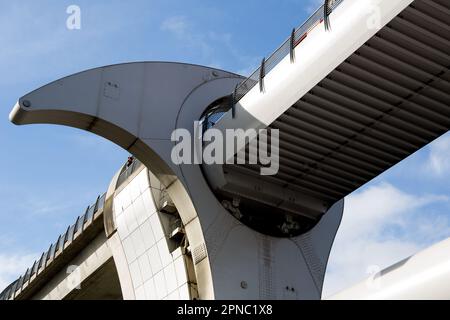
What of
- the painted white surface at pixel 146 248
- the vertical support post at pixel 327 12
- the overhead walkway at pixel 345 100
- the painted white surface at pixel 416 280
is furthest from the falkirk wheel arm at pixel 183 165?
the painted white surface at pixel 416 280

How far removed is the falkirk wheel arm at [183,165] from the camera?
61.2 ft

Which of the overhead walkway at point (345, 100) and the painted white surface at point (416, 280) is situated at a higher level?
the overhead walkway at point (345, 100)

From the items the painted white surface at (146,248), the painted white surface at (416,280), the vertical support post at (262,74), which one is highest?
the vertical support post at (262,74)

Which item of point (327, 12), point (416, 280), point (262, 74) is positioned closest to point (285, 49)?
point (262, 74)

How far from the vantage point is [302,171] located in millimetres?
19312

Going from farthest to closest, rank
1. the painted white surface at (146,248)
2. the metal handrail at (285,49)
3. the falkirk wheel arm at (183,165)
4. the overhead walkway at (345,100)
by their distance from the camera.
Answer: the painted white surface at (146,248) < the falkirk wheel arm at (183,165) < the metal handrail at (285,49) < the overhead walkway at (345,100)

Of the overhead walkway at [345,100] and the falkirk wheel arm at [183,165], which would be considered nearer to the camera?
the overhead walkway at [345,100]

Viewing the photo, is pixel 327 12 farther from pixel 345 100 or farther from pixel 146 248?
pixel 146 248

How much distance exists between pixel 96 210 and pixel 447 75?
1469cm

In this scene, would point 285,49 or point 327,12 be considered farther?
point 285,49

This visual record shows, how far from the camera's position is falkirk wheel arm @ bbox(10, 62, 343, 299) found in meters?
18.6

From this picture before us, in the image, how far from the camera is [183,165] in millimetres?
19531

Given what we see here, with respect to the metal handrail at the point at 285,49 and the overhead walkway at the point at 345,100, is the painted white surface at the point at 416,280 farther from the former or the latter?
the metal handrail at the point at 285,49

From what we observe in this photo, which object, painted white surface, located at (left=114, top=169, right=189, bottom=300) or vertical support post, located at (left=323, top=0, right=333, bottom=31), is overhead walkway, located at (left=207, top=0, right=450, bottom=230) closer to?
vertical support post, located at (left=323, top=0, right=333, bottom=31)
